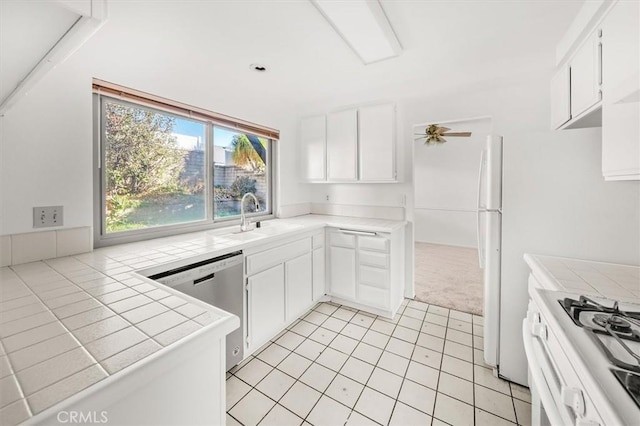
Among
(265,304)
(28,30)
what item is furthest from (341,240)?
(28,30)

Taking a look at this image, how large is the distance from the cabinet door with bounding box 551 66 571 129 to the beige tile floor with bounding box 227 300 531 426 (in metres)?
1.81

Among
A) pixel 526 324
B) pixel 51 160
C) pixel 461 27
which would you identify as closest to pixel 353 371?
pixel 526 324

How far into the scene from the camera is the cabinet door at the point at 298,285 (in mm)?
2242

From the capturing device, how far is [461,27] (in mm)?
1685

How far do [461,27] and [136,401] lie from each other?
7.99 ft

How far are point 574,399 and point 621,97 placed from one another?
3.19ft

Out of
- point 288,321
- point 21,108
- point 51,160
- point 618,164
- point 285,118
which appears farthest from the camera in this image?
point 285,118

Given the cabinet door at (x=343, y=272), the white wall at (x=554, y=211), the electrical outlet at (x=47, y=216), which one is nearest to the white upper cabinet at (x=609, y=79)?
the white wall at (x=554, y=211)

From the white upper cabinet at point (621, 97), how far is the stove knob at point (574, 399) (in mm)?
844

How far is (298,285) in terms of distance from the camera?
2.36m

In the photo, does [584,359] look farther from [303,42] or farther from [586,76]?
[303,42]

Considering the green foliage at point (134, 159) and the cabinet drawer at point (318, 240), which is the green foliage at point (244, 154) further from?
the cabinet drawer at point (318, 240)

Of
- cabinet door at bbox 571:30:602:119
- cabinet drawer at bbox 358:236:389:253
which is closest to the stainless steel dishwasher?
cabinet drawer at bbox 358:236:389:253

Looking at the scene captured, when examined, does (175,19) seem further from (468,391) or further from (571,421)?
(468,391)
